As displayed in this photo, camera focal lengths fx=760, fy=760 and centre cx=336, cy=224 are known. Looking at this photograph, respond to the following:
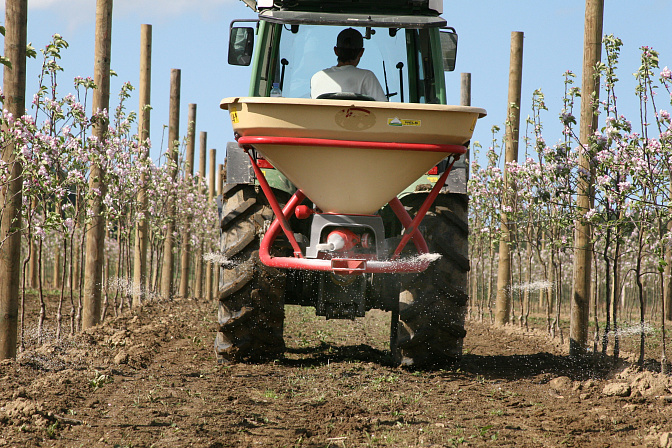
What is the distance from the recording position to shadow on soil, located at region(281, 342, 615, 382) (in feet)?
23.5

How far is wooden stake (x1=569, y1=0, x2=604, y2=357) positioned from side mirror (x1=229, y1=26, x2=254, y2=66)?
3816 millimetres

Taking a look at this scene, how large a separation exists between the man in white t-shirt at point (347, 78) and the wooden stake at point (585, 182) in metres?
2.87

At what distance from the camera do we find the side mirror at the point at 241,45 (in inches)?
278

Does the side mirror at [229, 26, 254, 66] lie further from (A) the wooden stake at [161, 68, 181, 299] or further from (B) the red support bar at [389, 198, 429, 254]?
(A) the wooden stake at [161, 68, 181, 299]

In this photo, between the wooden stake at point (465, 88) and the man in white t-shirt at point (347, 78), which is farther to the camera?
the wooden stake at point (465, 88)

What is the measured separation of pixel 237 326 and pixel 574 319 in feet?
13.5

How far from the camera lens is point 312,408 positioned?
546 centimetres

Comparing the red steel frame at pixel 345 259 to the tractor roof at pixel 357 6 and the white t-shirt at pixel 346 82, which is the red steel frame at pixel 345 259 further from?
the tractor roof at pixel 357 6

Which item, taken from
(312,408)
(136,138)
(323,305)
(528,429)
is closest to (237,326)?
(323,305)

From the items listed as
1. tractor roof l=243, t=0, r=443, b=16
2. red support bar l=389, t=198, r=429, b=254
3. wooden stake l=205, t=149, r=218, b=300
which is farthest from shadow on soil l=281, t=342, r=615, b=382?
wooden stake l=205, t=149, r=218, b=300

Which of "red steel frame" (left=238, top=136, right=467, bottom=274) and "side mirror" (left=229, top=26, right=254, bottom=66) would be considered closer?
"red steel frame" (left=238, top=136, right=467, bottom=274)

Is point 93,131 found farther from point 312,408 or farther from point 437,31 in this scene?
point 312,408

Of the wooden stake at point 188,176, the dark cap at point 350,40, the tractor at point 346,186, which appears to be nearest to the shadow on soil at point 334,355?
the tractor at point 346,186

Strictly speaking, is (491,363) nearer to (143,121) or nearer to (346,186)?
(346,186)
